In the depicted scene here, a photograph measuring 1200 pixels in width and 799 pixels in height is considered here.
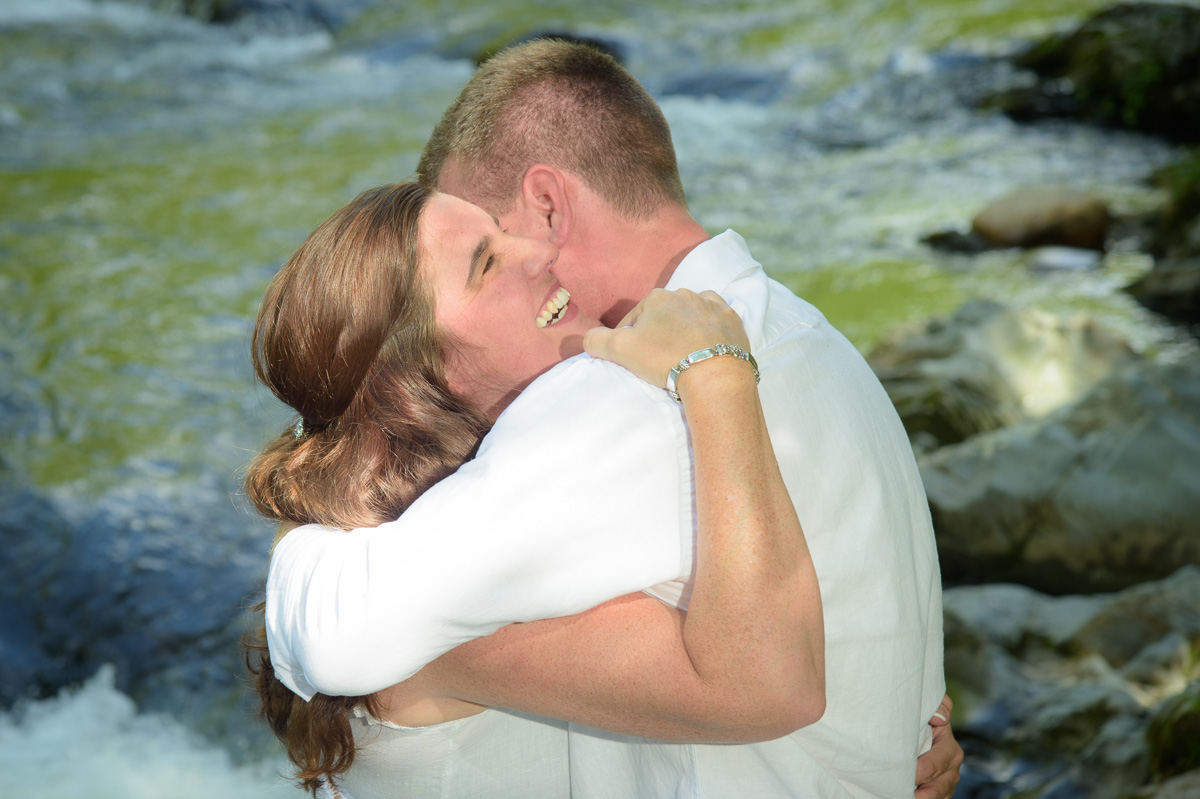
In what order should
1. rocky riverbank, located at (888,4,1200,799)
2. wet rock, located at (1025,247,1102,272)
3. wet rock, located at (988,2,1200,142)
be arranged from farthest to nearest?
wet rock, located at (988,2,1200,142) → wet rock, located at (1025,247,1102,272) → rocky riverbank, located at (888,4,1200,799)

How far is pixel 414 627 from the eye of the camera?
1549 mm

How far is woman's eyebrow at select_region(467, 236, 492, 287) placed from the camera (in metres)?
2.10

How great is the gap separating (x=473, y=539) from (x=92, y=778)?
3.80 meters

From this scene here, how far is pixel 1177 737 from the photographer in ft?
9.64

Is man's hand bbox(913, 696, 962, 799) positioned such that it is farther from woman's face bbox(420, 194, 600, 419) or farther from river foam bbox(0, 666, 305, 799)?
river foam bbox(0, 666, 305, 799)

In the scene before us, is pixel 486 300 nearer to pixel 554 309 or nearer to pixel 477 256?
pixel 477 256

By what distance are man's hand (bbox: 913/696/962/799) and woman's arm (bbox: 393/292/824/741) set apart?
687 millimetres

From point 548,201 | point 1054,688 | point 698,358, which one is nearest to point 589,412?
point 698,358

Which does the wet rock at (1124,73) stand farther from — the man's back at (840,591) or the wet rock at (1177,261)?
the man's back at (840,591)

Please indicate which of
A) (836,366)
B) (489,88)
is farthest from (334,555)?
(489,88)

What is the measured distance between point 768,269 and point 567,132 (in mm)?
6001

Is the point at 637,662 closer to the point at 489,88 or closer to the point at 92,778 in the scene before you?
the point at 489,88

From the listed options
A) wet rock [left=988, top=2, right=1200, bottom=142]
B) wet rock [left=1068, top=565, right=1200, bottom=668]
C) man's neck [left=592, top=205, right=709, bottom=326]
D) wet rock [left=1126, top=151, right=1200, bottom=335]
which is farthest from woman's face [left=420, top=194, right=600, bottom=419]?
wet rock [left=988, top=2, right=1200, bottom=142]

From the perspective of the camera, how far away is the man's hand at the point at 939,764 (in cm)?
216
